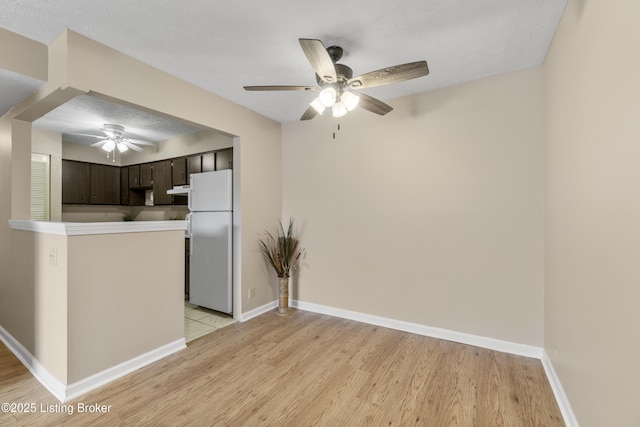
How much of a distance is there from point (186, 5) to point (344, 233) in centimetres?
259

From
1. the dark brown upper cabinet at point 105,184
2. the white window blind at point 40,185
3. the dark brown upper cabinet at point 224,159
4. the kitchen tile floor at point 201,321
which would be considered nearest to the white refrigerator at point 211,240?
the kitchen tile floor at point 201,321

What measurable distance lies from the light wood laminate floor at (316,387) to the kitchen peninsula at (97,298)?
0.14 m

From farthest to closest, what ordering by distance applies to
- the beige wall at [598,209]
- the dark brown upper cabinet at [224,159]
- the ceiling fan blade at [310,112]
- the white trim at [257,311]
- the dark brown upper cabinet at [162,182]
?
the dark brown upper cabinet at [162,182], the dark brown upper cabinet at [224,159], the white trim at [257,311], the ceiling fan blade at [310,112], the beige wall at [598,209]

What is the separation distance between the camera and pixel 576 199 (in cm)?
167

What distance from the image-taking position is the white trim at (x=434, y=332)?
2.56 m

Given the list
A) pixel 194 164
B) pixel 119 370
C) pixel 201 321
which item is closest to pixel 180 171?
pixel 194 164

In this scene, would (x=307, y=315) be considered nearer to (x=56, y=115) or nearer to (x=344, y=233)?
(x=344, y=233)

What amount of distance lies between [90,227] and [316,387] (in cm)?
203

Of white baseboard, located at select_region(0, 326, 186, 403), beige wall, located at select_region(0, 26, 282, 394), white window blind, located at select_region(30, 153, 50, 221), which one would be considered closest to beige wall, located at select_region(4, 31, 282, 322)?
beige wall, located at select_region(0, 26, 282, 394)

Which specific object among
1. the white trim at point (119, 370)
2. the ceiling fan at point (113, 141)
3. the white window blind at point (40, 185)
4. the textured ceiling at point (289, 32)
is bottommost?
the white trim at point (119, 370)

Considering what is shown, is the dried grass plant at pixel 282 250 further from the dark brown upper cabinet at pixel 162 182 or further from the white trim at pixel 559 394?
the white trim at pixel 559 394

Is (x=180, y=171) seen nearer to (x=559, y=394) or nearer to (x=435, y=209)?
(x=435, y=209)

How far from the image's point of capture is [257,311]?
362 cm

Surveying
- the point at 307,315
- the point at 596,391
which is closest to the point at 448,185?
the point at 596,391
